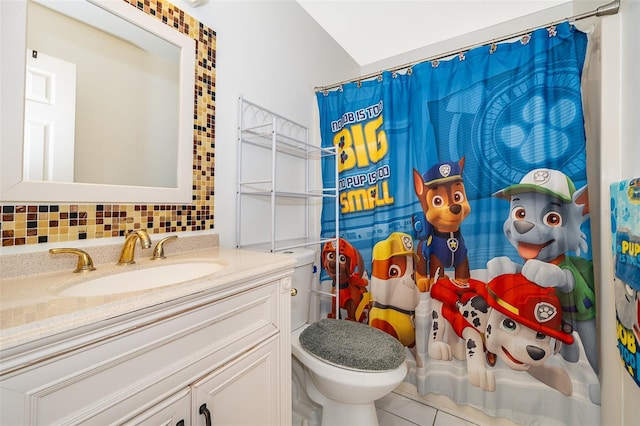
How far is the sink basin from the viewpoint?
2.41ft

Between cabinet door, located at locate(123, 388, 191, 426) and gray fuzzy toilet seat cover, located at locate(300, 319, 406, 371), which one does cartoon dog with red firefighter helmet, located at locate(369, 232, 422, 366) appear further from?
cabinet door, located at locate(123, 388, 191, 426)

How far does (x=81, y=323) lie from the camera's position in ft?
1.47

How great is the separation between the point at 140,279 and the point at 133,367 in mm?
390

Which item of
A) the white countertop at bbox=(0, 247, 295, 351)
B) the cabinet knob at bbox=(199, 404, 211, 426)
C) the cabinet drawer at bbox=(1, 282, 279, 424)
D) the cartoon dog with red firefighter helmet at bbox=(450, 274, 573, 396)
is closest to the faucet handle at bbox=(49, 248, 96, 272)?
the white countertop at bbox=(0, 247, 295, 351)

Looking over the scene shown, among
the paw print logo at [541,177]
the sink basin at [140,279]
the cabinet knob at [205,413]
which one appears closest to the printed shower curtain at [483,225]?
the paw print logo at [541,177]

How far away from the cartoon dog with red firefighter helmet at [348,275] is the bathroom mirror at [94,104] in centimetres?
99

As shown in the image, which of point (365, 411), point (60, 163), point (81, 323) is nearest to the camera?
point (81, 323)

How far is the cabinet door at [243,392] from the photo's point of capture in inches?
26.1

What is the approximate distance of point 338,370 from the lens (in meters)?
1.09

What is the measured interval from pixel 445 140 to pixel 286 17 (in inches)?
46.4

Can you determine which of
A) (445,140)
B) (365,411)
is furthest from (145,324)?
(445,140)

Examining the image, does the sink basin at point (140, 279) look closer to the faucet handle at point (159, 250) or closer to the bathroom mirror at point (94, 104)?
the faucet handle at point (159, 250)

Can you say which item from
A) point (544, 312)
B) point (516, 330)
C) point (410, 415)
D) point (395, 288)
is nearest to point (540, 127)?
point (544, 312)

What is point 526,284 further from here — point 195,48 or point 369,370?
point 195,48
